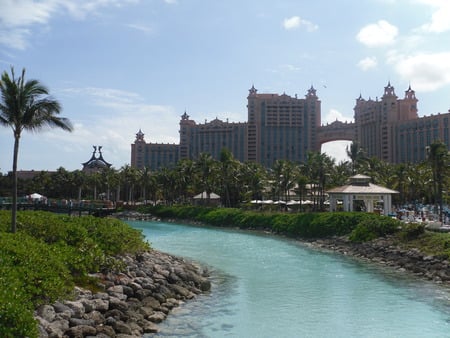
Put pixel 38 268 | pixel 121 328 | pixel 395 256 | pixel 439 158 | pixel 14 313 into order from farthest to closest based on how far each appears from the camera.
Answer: pixel 439 158 → pixel 395 256 → pixel 121 328 → pixel 38 268 → pixel 14 313

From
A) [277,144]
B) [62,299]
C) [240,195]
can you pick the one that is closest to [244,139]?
[277,144]

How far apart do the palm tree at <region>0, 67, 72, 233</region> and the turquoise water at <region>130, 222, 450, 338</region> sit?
10843 millimetres

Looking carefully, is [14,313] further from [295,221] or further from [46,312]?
[295,221]

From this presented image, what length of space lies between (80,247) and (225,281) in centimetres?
902

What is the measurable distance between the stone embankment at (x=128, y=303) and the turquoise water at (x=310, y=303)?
802 mm

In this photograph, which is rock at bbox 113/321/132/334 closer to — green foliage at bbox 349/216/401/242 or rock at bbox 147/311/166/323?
rock at bbox 147/311/166/323

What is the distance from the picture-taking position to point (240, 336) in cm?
1705

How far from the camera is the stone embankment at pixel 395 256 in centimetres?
2899

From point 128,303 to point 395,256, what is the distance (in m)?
22.7

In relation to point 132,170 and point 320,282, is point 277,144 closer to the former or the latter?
point 132,170

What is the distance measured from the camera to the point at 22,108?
2364 centimetres

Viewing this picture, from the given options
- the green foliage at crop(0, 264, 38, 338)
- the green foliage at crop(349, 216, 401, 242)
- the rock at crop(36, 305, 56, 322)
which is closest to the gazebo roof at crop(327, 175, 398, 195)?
the green foliage at crop(349, 216, 401, 242)

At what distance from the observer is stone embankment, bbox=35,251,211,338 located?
14.7 meters

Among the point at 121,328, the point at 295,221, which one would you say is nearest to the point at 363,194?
the point at 295,221
